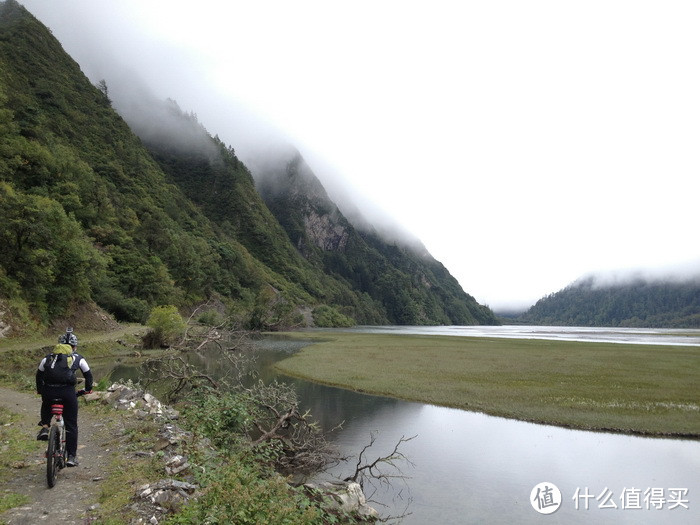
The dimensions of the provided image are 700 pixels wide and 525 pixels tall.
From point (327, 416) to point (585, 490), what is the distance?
44.5 feet

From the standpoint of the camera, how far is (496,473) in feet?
52.1

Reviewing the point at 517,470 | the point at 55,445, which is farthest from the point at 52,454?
the point at 517,470

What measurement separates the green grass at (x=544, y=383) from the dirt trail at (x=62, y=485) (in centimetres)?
2253

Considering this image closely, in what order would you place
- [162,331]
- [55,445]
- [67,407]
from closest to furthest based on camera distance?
[55,445]
[67,407]
[162,331]

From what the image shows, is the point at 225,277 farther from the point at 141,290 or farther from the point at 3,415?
the point at 3,415

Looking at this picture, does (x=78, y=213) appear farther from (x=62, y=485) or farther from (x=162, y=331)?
(x=62, y=485)

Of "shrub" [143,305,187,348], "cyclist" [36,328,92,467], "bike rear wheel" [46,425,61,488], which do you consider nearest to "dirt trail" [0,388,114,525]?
"bike rear wheel" [46,425,61,488]

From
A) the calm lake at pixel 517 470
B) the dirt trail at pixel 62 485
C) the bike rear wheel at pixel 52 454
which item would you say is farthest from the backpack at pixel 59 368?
the calm lake at pixel 517 470

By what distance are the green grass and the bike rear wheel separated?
24058 millimetres

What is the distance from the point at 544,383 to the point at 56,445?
1390 inches

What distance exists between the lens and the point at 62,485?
28.0 ft

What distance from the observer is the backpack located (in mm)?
8695

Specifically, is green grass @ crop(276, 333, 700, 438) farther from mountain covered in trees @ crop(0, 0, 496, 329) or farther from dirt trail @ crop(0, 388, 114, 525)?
mountain covered in trees @ crop(0, 0, 496, 329)

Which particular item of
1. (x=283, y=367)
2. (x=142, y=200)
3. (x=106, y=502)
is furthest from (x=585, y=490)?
(x=142, y=200)
